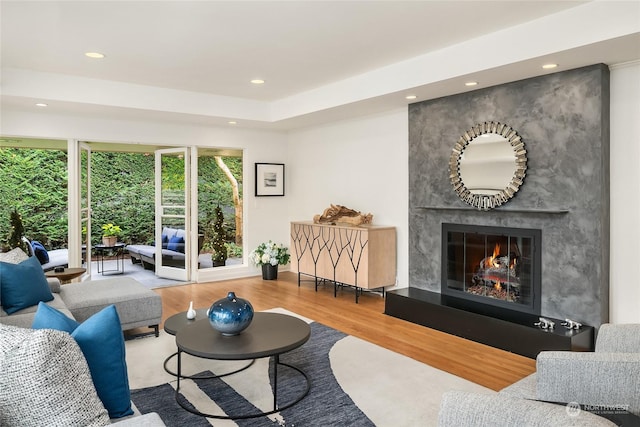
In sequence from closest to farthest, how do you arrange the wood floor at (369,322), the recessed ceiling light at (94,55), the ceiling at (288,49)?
the ceiling at (288,49) → the wood floor at (369,322) → the recessed ceiling light at (94,55)

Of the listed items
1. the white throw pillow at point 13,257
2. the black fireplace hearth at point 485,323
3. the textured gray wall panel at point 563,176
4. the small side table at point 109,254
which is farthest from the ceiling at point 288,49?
the small side table at point 109,254

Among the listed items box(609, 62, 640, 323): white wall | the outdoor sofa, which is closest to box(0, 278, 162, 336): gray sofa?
the outdoor sofa

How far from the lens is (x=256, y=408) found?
273 centimetres

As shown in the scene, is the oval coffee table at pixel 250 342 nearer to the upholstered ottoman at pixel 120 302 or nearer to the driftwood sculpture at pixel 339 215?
the upholstered ottoman at pixel 120 302

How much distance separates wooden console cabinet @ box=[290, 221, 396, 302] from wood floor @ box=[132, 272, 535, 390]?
26 cm

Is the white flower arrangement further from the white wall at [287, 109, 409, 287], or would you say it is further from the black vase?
the white wall at [287, 109, 409, 287]

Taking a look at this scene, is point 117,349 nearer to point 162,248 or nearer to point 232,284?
point 232,284

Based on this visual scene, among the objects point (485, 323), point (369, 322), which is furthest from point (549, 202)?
point (369, 322)

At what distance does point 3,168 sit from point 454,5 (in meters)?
7.56

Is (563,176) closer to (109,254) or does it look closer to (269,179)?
(269,179)

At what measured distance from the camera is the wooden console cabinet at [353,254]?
17.3 ft

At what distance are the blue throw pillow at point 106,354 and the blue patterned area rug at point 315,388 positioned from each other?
0.90m

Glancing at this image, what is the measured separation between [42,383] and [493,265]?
12.9ft

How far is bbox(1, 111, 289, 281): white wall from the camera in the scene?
5.41 meters
